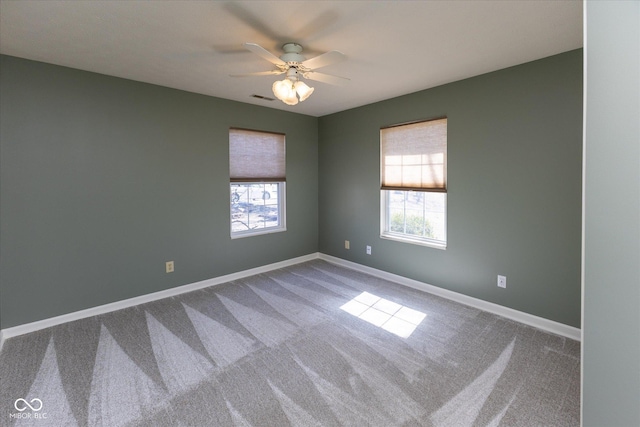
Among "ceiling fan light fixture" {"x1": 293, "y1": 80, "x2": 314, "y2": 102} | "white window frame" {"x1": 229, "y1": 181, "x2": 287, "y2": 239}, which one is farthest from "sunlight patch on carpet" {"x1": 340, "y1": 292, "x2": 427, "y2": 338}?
"ceiling fan light fixture" {"x1": 293, "y1": 80, "x2": 314, "y2": 102}

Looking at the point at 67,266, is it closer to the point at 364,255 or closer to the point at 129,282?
the point at 129,282

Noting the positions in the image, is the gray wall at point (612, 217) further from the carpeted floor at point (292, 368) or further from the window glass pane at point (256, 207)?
the window glass pane at point (256, 207)

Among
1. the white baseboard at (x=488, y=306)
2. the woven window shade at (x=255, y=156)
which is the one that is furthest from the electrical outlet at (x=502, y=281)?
the woven window shade at (x=255, y=156)

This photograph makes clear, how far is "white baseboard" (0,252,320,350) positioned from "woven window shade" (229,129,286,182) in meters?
1.33

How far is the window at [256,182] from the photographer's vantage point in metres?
4.07

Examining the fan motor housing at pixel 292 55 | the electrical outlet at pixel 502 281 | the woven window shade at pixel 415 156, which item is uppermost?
the fan motor housing at pixel 292 55

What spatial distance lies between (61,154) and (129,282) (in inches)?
56.9

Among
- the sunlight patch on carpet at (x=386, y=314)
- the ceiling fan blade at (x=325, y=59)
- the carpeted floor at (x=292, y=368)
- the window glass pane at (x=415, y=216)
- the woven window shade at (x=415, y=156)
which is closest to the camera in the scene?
the carpeted floor at (x=292, y=368)

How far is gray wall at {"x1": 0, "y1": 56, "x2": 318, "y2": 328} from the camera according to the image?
2.63 metres

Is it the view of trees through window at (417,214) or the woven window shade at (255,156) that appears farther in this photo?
the woven window shade at (255,156)

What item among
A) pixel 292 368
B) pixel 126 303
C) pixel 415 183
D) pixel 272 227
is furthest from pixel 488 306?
pixel 126 303

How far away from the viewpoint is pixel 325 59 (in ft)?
→ 7.00

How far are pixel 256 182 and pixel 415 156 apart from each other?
2232 millimetres

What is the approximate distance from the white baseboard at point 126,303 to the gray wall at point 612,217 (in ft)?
12.2
